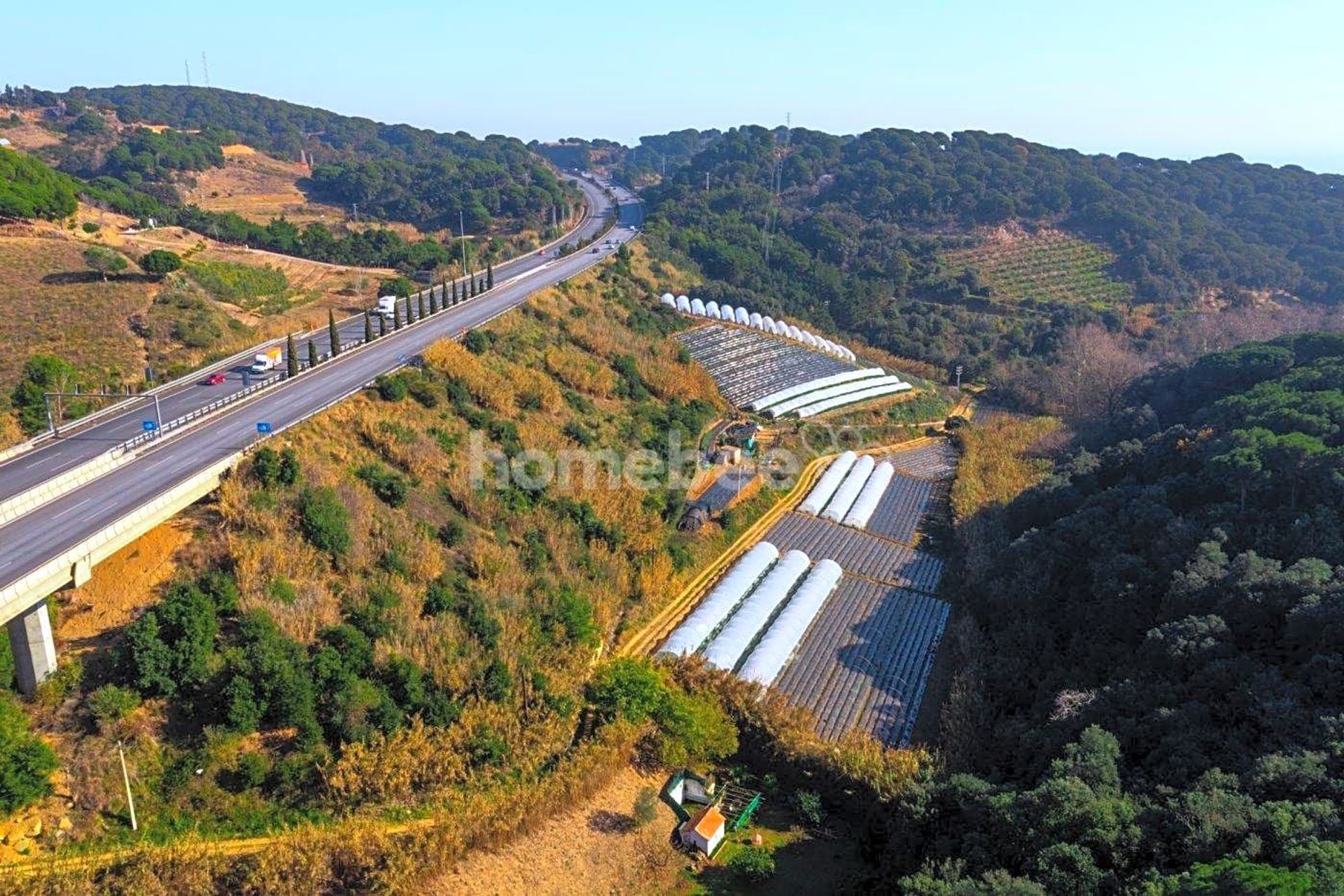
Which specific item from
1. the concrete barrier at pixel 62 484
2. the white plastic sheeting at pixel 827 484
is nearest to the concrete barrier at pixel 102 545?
the concrete barrier at pixel 62 484

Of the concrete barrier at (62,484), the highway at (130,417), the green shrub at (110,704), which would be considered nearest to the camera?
the green shrub at (110,704)

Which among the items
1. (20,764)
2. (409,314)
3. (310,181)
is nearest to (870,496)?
(409,314)

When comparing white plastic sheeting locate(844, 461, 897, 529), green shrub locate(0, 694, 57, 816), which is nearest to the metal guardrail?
green shrub locate(0, 694, 57, 816)

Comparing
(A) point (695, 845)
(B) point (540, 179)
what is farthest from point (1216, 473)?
(B) point (540, 179)

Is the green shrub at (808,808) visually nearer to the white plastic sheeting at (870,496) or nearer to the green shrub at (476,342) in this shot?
the white plastic sheeting at (870,496)

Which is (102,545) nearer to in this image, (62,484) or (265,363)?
(62,484)
